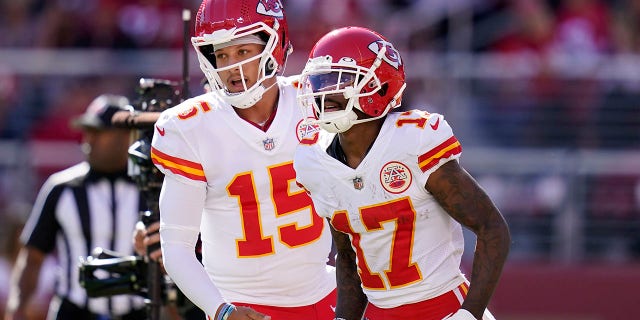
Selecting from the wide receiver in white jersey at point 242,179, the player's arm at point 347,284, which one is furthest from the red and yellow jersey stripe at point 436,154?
the wide receiver in white jersey at point 242,179

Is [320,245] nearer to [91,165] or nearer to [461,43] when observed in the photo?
[91,165]

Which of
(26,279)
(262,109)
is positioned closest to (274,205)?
(262,109)

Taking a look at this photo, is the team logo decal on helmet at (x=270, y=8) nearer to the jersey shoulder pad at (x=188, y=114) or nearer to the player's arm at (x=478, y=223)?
the jersey shoulder pad at (x=188, y=114)

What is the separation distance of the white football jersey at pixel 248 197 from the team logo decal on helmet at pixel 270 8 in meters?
0.31

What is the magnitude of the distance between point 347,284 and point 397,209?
41 cm

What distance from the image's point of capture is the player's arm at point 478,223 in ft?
12.0

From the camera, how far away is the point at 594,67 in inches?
346

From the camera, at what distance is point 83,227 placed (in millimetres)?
6188

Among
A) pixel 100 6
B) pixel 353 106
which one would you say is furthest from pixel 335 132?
pixel 100 6

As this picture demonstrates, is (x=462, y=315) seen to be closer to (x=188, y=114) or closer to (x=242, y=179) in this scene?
(x=242, y=179)

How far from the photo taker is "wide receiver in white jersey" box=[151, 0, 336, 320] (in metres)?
4.20

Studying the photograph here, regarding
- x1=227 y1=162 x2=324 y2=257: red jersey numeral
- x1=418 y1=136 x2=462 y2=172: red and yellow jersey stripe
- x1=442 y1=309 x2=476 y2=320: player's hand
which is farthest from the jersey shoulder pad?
x1=442 y1=309 x2=476 y2=320: player's hand

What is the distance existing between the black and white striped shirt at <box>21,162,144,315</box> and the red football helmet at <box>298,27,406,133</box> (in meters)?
2.55

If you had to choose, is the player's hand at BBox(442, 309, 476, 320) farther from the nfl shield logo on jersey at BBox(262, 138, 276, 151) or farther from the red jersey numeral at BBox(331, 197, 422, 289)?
the nfl shield logo on jersey at BBox(262, 138, 276, 151)
